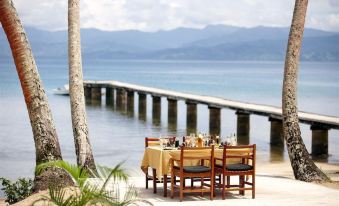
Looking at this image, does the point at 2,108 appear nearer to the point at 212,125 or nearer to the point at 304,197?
the point at 212,125

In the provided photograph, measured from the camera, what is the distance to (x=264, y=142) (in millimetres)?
36719

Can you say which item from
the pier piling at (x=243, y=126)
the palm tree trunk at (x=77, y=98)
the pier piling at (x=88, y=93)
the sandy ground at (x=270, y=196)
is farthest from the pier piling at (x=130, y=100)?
the sandy ground at (x=270, y=196)

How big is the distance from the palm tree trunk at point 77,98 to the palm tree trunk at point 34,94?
3.16 metres

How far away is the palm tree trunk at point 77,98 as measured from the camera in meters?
17.8

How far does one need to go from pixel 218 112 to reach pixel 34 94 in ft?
88.5

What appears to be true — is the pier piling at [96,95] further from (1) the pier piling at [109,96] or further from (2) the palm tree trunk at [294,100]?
(2) the palm tree trunk at [294,100]

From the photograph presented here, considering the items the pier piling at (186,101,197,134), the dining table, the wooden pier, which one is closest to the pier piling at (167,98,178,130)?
the wooden pier

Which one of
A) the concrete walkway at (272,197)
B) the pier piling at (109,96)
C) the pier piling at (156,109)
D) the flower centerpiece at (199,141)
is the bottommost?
the concrete walkway at (272,197)

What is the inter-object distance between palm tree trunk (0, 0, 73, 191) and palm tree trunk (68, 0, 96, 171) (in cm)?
316

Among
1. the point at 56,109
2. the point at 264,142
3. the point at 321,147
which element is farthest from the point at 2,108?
the point at 321,147

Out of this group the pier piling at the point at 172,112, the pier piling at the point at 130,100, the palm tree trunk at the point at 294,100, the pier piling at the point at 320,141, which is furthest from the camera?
the pier piling at the point at 130,100

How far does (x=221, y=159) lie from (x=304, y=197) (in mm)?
1540

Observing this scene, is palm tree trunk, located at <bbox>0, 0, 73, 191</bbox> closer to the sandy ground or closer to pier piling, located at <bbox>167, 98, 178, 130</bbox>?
the sandy ground

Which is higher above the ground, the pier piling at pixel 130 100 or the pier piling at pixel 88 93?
the pier piling at pixel 88 93
